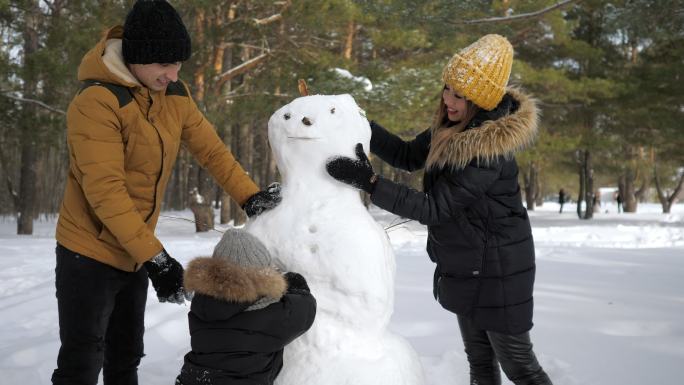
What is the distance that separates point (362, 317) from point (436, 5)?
633cm

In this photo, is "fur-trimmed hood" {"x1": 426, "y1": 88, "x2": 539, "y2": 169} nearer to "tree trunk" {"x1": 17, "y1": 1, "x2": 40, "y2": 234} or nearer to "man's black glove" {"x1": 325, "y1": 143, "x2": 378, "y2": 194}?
"man's black glove" {"x1": 325, "y1": 143, "x2": 378, "y2": 194}

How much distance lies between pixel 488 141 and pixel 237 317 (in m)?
1.12

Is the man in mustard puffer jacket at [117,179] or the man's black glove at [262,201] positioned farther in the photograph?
the man's black glove at [262,201]

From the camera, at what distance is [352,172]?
194 cm

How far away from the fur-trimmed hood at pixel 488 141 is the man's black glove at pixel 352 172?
33 cm

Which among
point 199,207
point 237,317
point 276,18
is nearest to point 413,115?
point 276,18

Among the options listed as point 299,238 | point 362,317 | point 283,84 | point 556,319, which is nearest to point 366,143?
point 299,238

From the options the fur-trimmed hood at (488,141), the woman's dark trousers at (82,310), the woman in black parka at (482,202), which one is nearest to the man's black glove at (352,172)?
the woman in black parka at (482,202)

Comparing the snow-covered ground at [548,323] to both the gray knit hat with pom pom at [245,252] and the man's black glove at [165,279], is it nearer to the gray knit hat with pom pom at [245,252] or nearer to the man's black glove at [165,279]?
the man's black glove at [165,279]

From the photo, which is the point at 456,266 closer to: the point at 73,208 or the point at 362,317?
the point at 362,317

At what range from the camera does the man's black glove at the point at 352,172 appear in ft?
6.36

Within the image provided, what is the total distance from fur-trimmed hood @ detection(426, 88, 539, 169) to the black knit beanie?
42.2 inches

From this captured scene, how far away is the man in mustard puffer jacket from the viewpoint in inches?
69.7

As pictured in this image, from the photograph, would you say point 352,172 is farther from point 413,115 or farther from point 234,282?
point 413,115
